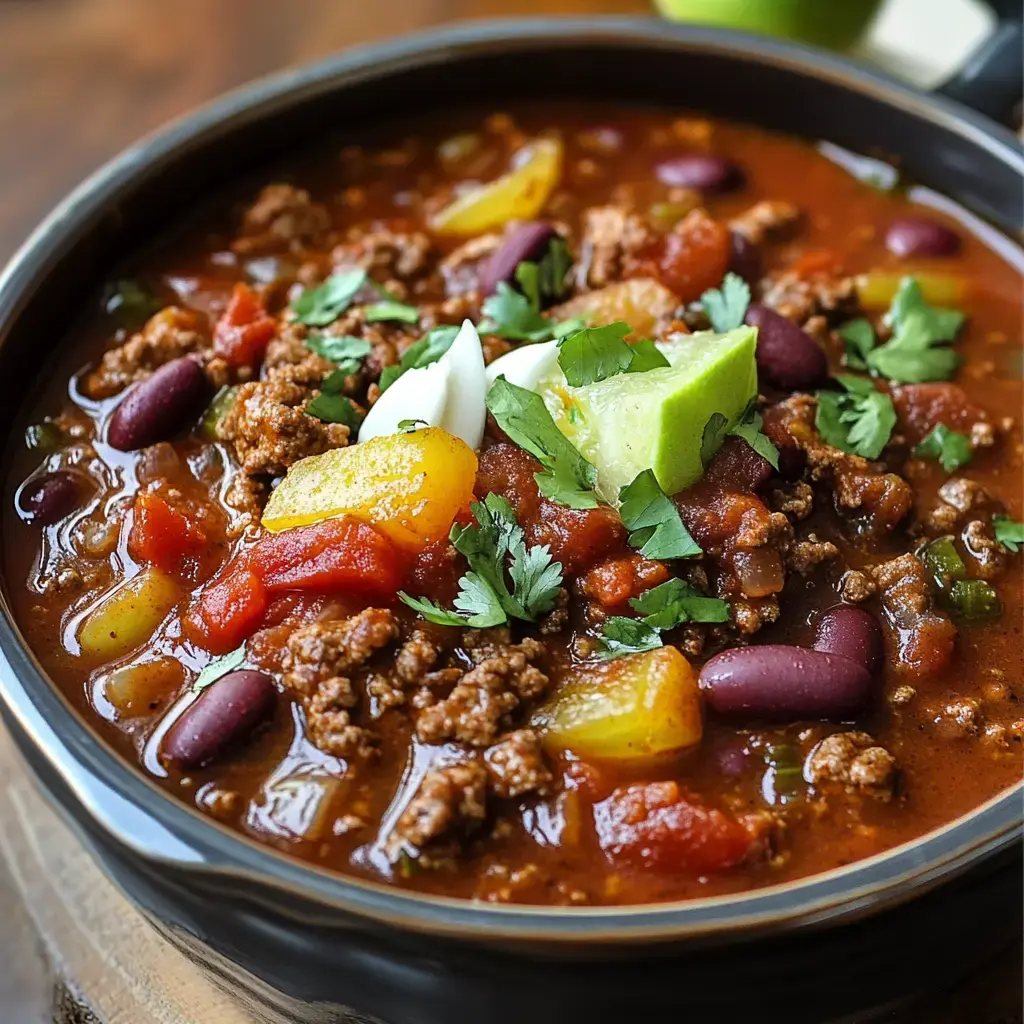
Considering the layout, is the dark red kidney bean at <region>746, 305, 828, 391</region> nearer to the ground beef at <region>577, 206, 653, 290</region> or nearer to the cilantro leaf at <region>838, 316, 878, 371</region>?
the cilantro leaf at <region>838, 316, 878, 371</region>

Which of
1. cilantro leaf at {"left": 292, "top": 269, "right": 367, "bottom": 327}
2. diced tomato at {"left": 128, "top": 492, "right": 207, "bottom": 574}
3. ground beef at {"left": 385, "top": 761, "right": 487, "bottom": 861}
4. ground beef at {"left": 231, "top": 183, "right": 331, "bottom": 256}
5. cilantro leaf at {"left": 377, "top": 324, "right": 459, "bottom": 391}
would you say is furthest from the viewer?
ground beef at {"left": 231, "top": 183, "right": 331, "bottom": 256}

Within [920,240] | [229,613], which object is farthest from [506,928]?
[920,240]

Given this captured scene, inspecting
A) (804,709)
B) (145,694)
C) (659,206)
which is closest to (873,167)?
(659,206)

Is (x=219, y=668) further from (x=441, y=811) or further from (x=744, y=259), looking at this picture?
(x=744, y=259)

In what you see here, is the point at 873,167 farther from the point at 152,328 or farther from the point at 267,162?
the point at 152,328

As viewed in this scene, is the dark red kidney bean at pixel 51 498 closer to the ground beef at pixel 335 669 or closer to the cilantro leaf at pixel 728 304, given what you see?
the ground beef at pixel 335 669

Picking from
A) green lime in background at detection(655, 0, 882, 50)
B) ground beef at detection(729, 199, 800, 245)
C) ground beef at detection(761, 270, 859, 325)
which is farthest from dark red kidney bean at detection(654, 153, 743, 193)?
green lime in background at detection(655, 0, 882, 50)
